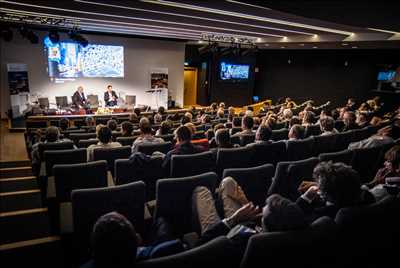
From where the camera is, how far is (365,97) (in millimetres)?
11562

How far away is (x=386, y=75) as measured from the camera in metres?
10.8

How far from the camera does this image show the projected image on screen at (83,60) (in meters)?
10.4

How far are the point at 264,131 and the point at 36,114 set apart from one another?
8.81 metres

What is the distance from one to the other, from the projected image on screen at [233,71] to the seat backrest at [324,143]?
10607 millimetres

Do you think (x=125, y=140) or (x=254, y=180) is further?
(x=125, y=140)

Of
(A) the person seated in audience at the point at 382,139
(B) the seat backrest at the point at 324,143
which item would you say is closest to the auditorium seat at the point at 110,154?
(B) the seat backrest at the point at 324,143

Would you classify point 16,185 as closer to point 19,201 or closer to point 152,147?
point 19,201

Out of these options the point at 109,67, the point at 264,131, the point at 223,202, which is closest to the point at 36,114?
the point at 109,67

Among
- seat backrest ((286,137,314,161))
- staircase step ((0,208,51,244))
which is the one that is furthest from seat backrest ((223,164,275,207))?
staircase step ((0,208,51,244))

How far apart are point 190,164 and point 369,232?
71.5 inches

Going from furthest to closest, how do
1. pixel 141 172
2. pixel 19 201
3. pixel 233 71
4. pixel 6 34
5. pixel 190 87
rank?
pixel 190 87
pixel 233 71
pixel 6 34
pixel 19 201
pixel 141 172

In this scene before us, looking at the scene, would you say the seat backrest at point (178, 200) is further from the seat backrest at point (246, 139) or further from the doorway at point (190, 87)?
the doorway at point (190, 87)

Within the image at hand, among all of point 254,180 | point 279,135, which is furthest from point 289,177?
point 279,135

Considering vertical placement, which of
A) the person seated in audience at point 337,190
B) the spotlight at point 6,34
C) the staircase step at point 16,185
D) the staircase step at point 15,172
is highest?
the spotlight at point 6,34
